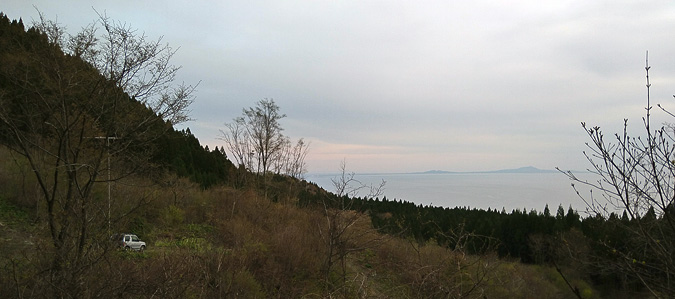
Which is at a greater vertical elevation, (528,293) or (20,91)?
(20,91)

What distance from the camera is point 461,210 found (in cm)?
4969

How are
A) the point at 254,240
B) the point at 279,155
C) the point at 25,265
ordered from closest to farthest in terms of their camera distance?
the point at 25,265
the point at 254,240
the point at 279,155

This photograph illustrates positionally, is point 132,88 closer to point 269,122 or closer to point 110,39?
point 110,39

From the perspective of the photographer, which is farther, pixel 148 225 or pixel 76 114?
pixel 148 225

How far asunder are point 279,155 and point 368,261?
339 inches

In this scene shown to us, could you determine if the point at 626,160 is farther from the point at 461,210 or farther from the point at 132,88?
the point at 461,210

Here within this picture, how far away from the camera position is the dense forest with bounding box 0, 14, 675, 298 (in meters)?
6.88

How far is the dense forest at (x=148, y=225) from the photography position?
688cm

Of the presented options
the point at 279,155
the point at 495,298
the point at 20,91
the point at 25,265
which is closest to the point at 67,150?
the point at 20,91

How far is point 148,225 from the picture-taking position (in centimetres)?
1620

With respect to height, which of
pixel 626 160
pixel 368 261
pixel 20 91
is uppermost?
pixel 20 91

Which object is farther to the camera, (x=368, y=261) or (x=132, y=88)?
(x=368, y=261)

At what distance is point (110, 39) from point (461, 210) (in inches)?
1864

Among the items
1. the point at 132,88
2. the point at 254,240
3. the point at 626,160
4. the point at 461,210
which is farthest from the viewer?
the point at 461,210
